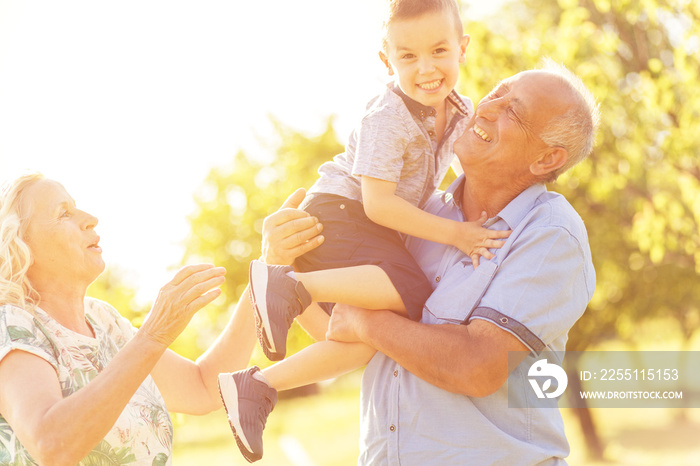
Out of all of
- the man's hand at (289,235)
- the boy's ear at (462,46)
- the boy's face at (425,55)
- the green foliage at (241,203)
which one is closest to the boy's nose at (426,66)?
the boy's face at (425,55)

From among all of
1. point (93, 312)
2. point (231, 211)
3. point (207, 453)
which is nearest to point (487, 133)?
point (93, 312)

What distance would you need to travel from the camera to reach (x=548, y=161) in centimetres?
318

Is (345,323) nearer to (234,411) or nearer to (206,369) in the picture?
(234,411)

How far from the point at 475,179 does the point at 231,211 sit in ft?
58.5

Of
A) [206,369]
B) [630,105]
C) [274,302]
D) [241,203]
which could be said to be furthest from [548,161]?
[241,203]

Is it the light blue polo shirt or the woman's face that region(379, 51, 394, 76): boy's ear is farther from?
the woman's face

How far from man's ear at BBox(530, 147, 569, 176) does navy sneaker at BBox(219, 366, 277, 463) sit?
57.0 inches

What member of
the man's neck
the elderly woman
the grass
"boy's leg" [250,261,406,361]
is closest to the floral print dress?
A: the elderly woman

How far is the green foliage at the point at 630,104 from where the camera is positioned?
9.53 m

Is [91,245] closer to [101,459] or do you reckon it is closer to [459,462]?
[101,459]

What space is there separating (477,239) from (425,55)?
0.86 metres

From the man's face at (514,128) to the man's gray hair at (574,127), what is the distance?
0.03 meters

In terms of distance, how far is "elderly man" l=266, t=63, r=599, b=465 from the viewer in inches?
111

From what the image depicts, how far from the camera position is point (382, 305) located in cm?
317
